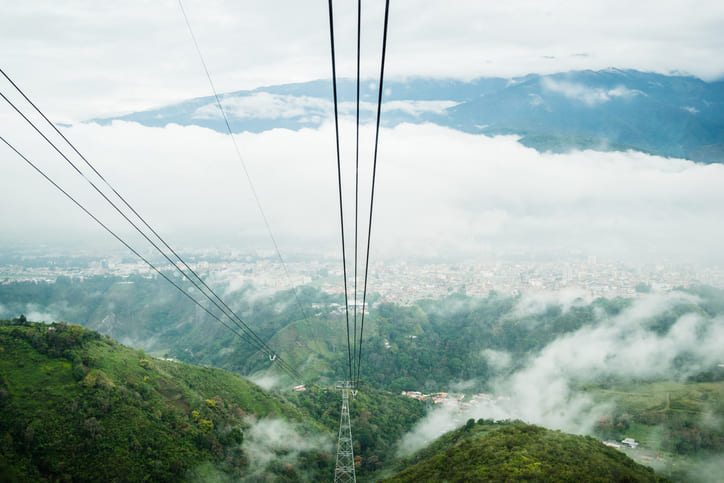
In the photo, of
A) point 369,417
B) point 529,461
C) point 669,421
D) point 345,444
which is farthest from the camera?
point 669,421

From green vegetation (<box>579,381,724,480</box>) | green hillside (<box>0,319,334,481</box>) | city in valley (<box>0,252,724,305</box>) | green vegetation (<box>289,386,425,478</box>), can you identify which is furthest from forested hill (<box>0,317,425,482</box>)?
city in valley (<box>0,252,724,305</box>)

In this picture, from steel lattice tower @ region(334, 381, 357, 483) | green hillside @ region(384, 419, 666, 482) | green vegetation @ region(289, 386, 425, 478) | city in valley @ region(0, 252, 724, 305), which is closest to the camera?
steel lattice tower @ region(334, 381, 357, 483)

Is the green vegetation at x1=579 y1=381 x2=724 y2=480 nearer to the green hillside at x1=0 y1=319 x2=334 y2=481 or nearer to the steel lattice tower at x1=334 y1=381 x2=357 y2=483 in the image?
the steel lattice tower at x1=334 y1=381 x2=357 y2=483

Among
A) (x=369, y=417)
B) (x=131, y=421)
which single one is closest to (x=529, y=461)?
(x=131, y=421)

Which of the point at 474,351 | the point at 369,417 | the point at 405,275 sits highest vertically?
the point at 369,417

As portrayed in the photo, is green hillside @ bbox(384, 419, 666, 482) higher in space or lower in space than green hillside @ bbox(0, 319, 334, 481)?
lower

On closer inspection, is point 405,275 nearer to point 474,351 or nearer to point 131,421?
point 474,351
